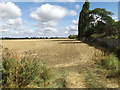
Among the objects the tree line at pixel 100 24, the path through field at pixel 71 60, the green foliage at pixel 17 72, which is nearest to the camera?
the green foliage at pixel 17 72

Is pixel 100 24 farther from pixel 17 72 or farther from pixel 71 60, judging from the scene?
pixel 17 72

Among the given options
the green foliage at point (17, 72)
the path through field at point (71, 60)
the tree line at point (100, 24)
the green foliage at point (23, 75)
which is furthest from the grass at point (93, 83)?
the tree line at point (100, 24)

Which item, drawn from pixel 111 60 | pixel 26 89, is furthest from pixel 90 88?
pixel 111 60

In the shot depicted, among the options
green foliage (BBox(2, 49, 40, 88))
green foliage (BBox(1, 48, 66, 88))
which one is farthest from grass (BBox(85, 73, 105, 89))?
green foliage (BBox(2, 49, 40, 88))

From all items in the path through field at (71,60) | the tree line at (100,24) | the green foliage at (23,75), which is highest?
the tree line at (100,24)

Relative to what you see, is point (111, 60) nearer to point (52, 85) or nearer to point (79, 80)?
point (79, 80)

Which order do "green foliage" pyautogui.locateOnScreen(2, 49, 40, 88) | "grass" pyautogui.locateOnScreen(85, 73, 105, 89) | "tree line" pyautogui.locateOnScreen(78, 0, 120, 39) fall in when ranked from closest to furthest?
"green foliage" pyautogui.locateOnScreen(2, 49, 40, 88), "grass" pyautogui.locateOnScreen(85, 73, 105, 89), "tree line" pyautogui.locateOnScreen(78, 0, 120, 39)

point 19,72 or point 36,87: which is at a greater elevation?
point 19,72

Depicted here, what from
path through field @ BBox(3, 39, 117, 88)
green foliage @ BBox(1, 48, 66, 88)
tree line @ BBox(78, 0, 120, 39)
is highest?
tree line @ BBox(78, 0, 120, 39)

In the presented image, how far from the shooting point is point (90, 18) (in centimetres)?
2405

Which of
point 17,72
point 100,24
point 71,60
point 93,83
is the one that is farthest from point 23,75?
point 100,24

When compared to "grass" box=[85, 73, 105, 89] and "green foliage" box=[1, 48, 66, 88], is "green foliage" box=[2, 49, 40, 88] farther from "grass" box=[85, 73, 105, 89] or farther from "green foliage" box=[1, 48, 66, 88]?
"grass" box=[85, 73, 105, 89]

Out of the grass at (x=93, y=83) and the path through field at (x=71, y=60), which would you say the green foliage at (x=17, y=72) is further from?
the grass at (x=93, y=83)

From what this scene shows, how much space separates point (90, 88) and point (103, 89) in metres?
0.31
